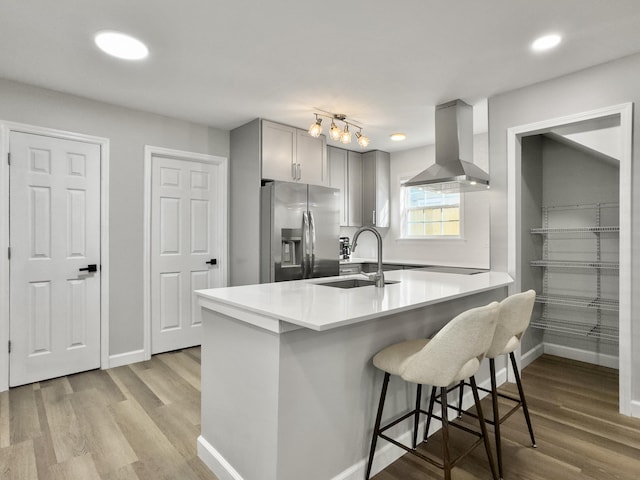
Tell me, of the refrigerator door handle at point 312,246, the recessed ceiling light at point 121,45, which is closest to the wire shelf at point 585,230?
the refrigerator door handle at point 312,246

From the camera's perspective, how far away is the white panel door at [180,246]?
145 inches

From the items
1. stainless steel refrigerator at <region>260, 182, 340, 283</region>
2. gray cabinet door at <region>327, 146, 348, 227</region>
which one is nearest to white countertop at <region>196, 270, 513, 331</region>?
stainless steel refrigerator at <region>260, 182, 340, 283</region>

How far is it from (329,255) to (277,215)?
32.2 inches

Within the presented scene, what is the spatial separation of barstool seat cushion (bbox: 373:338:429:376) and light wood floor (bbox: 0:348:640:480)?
24.0 inches

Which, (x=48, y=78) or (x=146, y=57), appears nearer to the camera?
(x=146, y=57)

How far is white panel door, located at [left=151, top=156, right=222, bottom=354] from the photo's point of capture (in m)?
3.69

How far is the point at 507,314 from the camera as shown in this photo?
6.39 feet

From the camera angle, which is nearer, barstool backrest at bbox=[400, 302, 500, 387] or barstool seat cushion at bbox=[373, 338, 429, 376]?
barstool backrest at bbox=[400, 302, 500, 387]

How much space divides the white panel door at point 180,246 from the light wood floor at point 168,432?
0.65 metres

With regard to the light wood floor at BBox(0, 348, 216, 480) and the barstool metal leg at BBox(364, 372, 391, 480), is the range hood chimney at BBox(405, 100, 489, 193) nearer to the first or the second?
the barstool metal leg at BBox(364, 372, 391, 480)

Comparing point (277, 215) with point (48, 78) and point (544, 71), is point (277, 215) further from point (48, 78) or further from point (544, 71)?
point (544, 71)

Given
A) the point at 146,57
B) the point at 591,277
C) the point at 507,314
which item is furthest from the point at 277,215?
the point at 591,277

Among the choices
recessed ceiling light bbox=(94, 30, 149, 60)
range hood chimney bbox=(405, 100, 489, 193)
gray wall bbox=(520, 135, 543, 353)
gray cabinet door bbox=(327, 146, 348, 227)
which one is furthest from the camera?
gray cabinet door bbox=(327, 146, 348, 227)

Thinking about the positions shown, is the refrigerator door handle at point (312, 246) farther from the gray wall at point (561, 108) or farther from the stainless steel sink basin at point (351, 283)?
the gray wall at point (561, 108)
